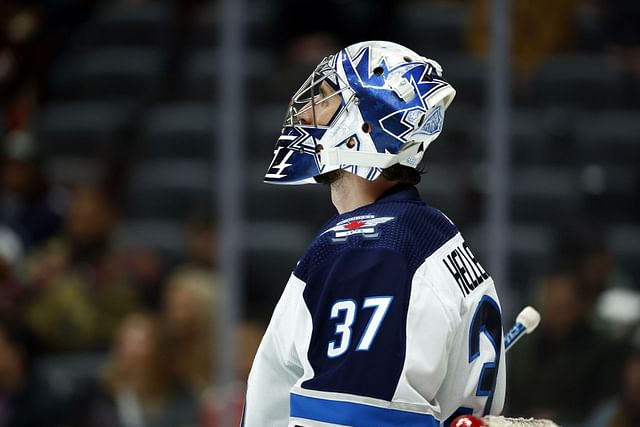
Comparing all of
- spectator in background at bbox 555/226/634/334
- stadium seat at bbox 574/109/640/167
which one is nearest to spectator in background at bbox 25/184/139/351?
spectator in background at bbox 555/226/634/334

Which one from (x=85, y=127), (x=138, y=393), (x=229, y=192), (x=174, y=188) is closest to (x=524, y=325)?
(x=229, y=192)

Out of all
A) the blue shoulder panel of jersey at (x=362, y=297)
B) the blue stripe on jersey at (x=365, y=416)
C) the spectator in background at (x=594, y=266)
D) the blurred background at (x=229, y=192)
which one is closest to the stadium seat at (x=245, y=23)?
the blurred background at (x=229, y=192)

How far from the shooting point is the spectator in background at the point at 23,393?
176 inches

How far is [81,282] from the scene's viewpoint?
4.51 metres

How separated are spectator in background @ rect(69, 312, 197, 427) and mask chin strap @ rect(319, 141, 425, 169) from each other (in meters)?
2.79

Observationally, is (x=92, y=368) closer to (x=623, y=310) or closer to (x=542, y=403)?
(x=542, y=403)

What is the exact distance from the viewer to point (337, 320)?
1.60 metres

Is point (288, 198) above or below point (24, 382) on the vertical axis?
above

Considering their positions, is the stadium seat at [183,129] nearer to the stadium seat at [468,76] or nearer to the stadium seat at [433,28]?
the stadium seat at [433,28]

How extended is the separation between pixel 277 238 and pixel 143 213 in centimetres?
57

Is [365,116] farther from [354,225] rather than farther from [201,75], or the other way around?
[201,75]

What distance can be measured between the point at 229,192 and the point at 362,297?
2.77m

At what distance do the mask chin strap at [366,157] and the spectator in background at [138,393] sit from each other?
9.14ft

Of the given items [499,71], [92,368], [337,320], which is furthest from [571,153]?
[337,320]
